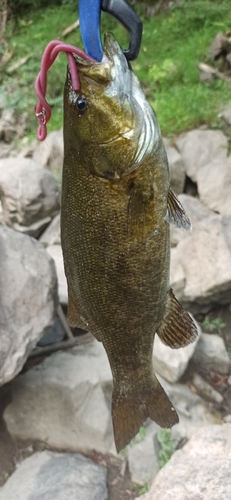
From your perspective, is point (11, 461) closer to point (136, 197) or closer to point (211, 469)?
point (211, 469)

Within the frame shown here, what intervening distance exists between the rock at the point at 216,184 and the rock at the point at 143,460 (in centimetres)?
220

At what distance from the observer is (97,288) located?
1.57 m

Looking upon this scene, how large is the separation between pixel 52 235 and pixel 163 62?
2779mm

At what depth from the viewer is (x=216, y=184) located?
4910 millimetres

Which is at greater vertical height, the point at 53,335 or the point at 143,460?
the point at 53,335

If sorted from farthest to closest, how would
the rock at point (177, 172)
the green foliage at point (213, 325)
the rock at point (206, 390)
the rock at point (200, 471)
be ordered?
1. the rock at point (177, 172)
2. the green foliage at point (213, 325)
3. the rock at point (206, 390)
4. the rock at point (200, 471)

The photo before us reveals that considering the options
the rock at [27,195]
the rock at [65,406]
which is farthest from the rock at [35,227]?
the rock at [65,406]

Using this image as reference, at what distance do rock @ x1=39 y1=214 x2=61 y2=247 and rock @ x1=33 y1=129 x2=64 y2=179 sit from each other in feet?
→ 2.14

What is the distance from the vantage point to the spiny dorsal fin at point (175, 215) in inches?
58.2

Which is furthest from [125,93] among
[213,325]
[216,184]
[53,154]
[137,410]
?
[53,154]

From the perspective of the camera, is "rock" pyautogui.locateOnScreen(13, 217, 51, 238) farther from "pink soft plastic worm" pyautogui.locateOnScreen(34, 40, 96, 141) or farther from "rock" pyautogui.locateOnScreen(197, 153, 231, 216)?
"pink soft plastic worm" pyautogui.locateOnScreen(34, 40, 96, 141)

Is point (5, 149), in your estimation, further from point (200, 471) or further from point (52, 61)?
point (52, 61)

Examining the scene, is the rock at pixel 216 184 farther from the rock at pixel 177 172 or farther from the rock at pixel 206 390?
the rock at pixel 206 390

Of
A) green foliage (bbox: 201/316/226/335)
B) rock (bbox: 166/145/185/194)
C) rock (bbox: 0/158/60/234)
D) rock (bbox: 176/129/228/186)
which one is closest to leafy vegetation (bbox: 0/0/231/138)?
rock (bbox: 176/129/228/186)
